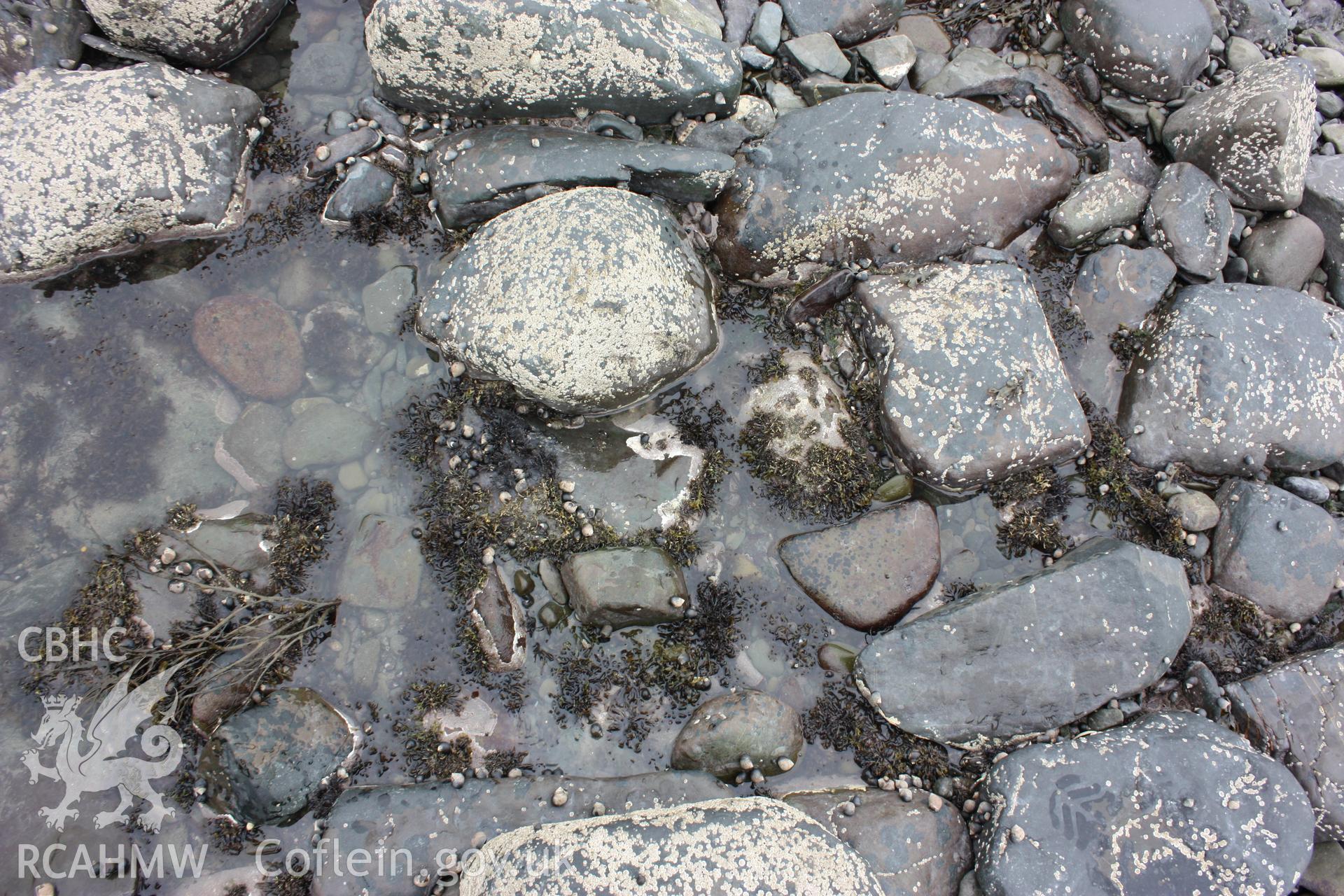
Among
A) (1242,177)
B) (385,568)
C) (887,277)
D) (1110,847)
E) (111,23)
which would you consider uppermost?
(111,23)

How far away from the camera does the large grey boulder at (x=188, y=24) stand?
4973 mm

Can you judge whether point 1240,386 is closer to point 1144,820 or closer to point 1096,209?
point 1096,209

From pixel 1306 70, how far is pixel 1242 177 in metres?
0.85

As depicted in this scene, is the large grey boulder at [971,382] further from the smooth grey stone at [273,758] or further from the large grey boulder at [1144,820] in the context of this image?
the smooth grey stone at [273,758]

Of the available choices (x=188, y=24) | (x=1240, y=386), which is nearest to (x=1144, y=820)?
(x=1240, y=386)

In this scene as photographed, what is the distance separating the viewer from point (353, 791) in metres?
4.50

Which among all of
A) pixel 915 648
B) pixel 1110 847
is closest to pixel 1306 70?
pixel 915 648

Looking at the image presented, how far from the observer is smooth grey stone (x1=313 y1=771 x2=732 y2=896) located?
4328 mm

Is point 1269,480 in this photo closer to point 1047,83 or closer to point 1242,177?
point 1242,177

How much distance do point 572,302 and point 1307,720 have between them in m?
5.39

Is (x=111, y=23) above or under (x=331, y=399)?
above

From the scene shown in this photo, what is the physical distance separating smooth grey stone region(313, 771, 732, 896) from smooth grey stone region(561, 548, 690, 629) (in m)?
0.97

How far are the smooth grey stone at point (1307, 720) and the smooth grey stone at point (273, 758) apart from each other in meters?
5.81

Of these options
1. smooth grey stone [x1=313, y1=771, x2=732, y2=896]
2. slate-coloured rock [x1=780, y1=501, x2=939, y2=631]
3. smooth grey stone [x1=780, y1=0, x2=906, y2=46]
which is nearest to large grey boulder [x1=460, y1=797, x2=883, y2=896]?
smooth grey stone [x1=313, y1=771, x2=732, y2=896]
